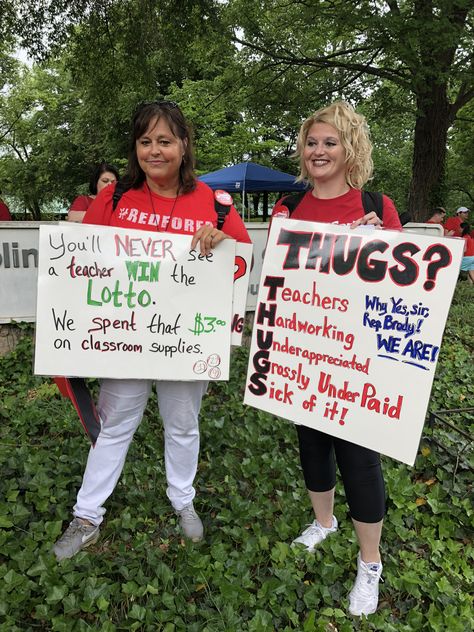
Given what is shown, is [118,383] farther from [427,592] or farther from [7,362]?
[7,362]

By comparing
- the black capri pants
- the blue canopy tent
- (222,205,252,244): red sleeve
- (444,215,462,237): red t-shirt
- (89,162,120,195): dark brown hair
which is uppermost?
the blue canopy tent

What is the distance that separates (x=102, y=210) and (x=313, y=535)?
181 cm

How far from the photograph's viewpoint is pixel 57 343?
6.97ft

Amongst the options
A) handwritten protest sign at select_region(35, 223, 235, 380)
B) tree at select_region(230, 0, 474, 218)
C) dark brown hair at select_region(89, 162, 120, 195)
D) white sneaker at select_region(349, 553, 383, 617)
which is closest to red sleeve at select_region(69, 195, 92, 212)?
dark brown hair at select_region(89, 162, 120, 195)

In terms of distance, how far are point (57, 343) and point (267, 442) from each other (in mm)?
1766

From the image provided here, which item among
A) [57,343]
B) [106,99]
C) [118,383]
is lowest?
[118,383]

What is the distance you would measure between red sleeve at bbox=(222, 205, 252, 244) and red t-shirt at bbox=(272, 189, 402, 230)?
7.0 inches

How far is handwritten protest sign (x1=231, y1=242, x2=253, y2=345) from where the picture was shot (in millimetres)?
2193

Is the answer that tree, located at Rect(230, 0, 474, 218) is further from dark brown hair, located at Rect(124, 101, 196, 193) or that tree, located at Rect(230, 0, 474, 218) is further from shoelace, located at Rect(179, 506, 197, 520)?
shoelace, located at Rect(179, 506, 197, 520)

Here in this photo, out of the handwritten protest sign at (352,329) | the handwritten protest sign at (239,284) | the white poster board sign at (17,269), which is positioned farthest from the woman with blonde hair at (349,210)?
the white poster board sign at (17,269)

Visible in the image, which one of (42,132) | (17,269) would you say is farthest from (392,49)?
(42,132)

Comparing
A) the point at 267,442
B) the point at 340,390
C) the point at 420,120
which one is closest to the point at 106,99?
the point at 420,120

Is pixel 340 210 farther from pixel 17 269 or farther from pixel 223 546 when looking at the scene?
pixel 17 269

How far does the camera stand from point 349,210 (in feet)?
6.59
